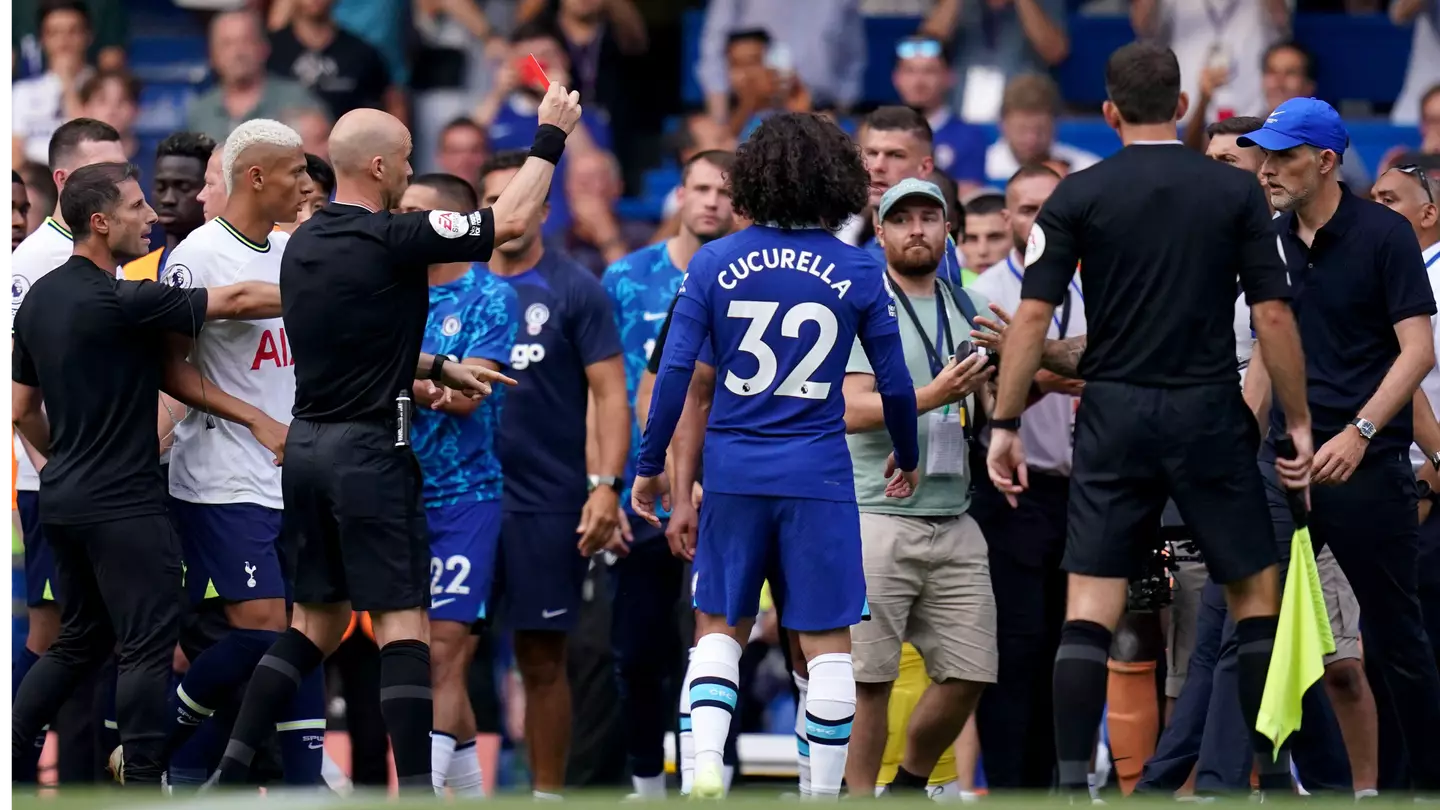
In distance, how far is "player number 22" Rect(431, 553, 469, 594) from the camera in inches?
294

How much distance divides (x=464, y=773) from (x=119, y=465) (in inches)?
69.4

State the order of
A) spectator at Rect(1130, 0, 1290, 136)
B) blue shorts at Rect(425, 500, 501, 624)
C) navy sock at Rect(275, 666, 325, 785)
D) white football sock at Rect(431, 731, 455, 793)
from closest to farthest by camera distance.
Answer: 1. navy sock at Rect(275, 666, 325, 785)
2. white football sock at Rect(431, 731, 455, 793)
3. blue shorts at Rect(425, 500, 501, 624)
4. spectator at Rect(1130, 0, 1290, 136)

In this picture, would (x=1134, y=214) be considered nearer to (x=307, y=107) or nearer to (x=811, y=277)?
(x=811, y=277)

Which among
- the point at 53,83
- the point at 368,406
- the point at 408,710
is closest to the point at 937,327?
the point at 368,406

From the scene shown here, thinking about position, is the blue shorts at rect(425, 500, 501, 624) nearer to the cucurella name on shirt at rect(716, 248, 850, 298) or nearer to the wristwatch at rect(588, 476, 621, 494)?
the wristwatch at rect(588, 476, 621, 494)

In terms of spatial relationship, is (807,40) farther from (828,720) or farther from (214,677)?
(828,720)

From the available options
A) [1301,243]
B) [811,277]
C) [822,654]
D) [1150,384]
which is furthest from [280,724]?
[1301,243]

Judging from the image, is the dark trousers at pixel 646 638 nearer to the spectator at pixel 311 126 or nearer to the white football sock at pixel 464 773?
the white football sock at pixel 464 773

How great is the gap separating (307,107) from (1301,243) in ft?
24.1

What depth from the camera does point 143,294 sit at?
21.4ft

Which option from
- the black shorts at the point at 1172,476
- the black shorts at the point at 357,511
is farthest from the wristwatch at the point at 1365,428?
the black shorts at the point at 357,511

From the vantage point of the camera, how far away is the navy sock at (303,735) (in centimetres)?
688

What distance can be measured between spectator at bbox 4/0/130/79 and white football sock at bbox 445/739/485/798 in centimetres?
772

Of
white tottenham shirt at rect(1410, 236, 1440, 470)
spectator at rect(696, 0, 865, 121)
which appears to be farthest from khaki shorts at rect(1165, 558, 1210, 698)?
spectator at rect(696, 0, 865, 121)
